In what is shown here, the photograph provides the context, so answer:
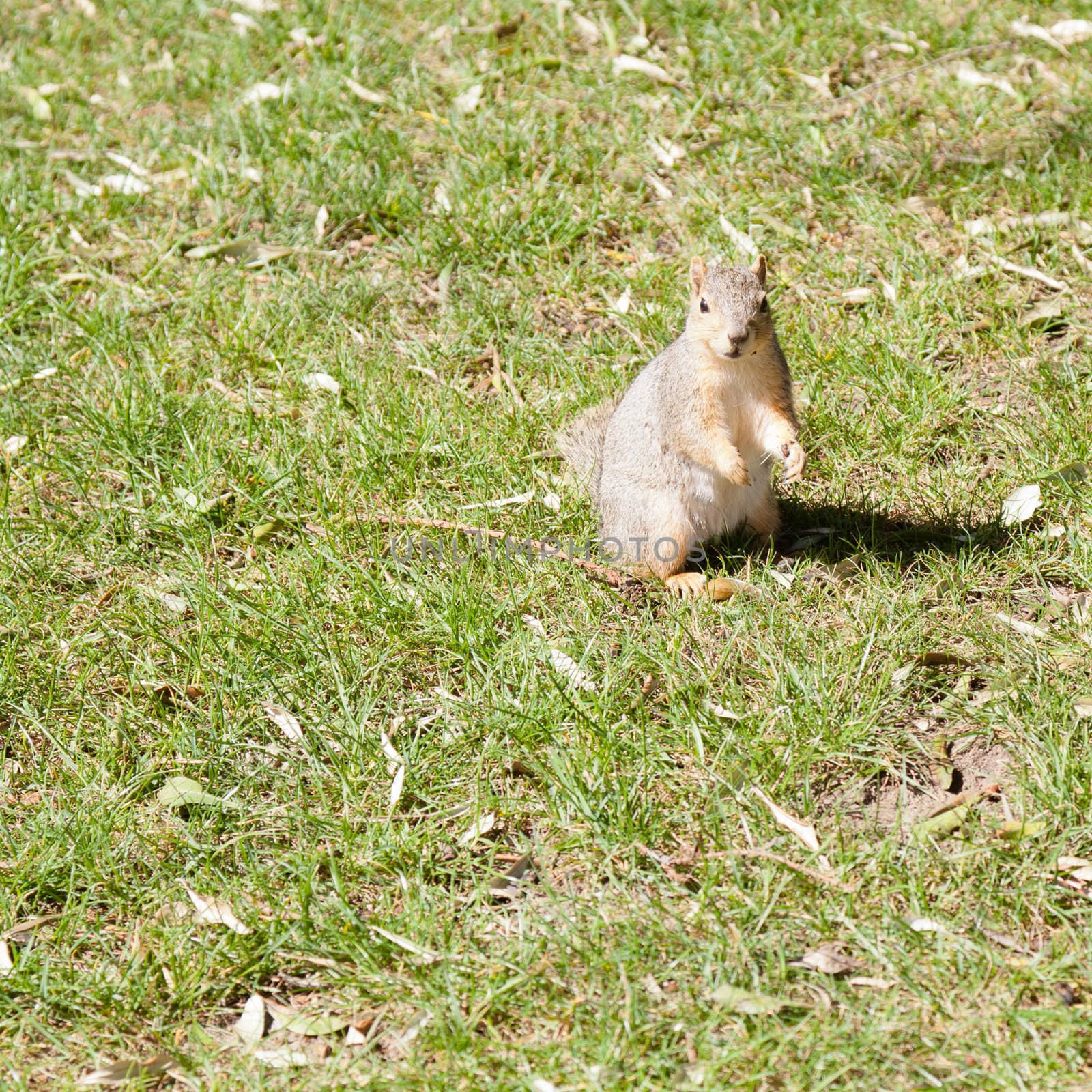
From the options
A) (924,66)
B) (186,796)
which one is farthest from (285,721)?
(924,66)

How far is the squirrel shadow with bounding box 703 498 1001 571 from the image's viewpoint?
3143 mm

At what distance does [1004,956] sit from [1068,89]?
3.61 metres

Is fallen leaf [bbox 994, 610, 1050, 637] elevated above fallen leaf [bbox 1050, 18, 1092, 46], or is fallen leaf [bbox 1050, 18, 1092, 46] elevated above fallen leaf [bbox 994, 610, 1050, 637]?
fallen leaf [bbox 1050, 18, 1092, 46]

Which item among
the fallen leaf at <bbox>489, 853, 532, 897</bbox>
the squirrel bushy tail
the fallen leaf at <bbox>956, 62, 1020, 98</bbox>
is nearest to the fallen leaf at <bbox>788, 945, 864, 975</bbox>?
the fallen leaf at <bbox>489, 853, 532, 897</bbox>

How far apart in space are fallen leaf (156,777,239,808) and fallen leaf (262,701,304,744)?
20 cm

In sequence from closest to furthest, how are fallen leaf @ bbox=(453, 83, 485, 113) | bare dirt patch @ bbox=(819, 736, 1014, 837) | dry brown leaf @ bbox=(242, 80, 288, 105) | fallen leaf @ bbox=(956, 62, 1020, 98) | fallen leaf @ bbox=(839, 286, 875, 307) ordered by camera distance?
bare dirt patch @ bbox=(819, 736, 1014, 837) < fallen leaf @ bbox=(839, 286, 875, 307) < fallen leaf @ bbox=(956, 62, 1020, 98) < fallen leaf @ bbox=(453, 83, 485, 113) < dry brown leaf @ bbox=(242, 80, 288, 105)

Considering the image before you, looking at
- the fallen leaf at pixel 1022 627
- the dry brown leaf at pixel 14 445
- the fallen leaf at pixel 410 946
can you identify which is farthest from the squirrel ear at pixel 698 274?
the dry brown leaf at pixel 14 445

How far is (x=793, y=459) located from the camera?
118 inches

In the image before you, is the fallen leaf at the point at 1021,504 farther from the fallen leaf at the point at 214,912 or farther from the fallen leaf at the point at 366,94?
the fallen leaf at the point at 366,94

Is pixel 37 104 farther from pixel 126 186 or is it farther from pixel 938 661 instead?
pixel 938 661

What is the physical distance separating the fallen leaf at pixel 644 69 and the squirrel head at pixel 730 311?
7.18 feet

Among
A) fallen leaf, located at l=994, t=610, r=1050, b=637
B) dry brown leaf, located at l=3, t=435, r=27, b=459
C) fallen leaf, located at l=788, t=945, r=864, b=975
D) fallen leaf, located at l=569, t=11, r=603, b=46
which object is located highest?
fallen leaf, located at l=569, t=11, r=603, b=46

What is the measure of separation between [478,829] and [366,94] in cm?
341

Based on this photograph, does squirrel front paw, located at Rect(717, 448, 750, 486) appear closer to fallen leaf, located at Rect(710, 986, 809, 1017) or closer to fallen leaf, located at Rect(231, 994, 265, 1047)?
fallen leaf, located at Rect(710, 986, 809, 1017)
